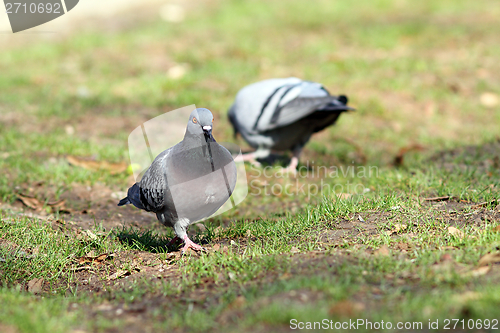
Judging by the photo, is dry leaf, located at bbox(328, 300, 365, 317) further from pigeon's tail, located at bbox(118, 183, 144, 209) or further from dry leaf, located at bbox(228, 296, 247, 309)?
pigeon's tail, located at bbox(118, 183, 144, 209)

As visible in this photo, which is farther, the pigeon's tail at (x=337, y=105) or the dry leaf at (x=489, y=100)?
the dry leaf at (x=489, y=100)

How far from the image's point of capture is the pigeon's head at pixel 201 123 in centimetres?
326

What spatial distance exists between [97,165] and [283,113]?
2.25m

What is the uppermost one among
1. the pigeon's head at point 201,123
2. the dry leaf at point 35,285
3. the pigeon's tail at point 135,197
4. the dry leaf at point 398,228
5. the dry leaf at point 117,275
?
the pigeon's head at point 201,123

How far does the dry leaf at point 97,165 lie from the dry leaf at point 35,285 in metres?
2.16

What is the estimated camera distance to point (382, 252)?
300cm

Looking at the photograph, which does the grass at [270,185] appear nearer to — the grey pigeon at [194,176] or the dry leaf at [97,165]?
the dry leaf at [97,165]

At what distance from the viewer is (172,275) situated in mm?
3189

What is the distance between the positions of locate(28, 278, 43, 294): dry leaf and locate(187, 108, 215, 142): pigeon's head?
150 cm

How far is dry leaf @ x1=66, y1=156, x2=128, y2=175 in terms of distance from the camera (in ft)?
17.7

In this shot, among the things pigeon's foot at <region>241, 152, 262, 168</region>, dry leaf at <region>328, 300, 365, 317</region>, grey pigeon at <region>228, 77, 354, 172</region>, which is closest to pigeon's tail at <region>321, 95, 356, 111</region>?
grey pigeon at <region>228, 77, 354, 172</region>

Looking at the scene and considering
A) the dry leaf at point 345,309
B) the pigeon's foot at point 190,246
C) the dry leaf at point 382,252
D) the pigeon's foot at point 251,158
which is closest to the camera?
the dry leaf at point 345,309

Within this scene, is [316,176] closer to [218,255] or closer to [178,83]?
[218,255]

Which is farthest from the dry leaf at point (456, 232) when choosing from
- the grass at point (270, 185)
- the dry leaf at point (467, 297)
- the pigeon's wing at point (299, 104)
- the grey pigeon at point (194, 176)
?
the pigeon's wing at point (299, 104)
